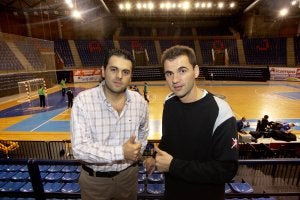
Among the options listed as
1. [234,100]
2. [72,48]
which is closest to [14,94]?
[72,48]

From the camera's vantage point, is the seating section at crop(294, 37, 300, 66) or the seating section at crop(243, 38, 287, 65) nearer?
the seating section at crop(294, 37, 300, 66)

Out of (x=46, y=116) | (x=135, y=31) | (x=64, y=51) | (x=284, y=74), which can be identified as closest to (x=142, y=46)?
(x=135, y=31)

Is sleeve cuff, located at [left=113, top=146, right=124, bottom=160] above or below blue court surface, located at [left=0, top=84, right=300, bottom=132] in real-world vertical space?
above

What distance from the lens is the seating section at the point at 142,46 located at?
124 ft

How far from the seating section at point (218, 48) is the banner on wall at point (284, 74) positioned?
5937 millimetres

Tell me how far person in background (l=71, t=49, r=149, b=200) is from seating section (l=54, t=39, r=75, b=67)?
34.8m

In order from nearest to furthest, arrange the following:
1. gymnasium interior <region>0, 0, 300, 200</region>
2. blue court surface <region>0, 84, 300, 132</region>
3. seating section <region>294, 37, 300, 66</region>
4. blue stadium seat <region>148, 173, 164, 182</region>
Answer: blue stadium seat <region>148, 173, 164, 182</region> < blue court surface <region>0, 84, 300, 132</region> < gymnasium interior <region>0, 0, 300, 200</region> < seating section <region>294, 37, 300, 66</region>

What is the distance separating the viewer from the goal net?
23.0 m

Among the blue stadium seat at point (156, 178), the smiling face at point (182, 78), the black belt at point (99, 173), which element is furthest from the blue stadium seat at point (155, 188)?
the smiling face at point (182, 78)

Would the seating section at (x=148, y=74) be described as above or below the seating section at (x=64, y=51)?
below

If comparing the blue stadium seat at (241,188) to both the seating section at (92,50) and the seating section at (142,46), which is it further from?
the seating section at (92,50)

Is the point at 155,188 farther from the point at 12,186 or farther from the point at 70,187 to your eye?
the point at 12,186

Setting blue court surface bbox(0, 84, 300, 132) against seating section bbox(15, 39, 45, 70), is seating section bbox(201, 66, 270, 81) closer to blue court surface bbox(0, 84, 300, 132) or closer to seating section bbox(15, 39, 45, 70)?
blue court surface bbox(0, 84, 300, 132)

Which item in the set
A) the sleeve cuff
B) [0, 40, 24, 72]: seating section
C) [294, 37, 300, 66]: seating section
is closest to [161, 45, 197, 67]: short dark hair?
the sleeve cuff
